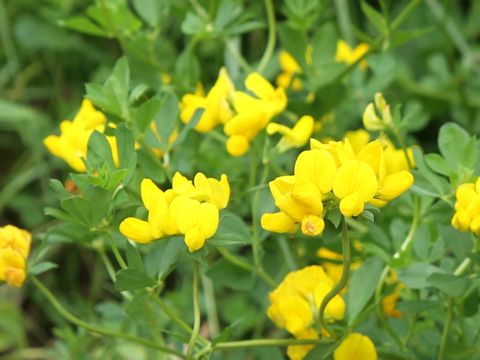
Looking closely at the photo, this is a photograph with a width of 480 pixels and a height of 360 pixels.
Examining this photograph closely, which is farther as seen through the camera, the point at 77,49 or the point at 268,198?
the point at 77,49

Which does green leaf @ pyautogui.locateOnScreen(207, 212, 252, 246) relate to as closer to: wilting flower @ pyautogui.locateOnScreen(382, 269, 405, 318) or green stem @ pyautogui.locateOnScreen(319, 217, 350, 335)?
green stem @ pyautogui.locateOnScreen(319, 217, 350, 335)

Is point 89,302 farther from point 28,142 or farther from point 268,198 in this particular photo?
point 268,198

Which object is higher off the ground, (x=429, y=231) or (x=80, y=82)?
(x=429, y=231)

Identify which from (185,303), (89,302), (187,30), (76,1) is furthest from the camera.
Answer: (76,1)

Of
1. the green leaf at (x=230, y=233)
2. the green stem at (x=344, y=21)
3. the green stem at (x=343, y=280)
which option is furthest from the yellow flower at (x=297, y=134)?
the green stem at (x=344, y=21)

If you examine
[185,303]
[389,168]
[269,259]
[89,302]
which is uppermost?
[389,168]

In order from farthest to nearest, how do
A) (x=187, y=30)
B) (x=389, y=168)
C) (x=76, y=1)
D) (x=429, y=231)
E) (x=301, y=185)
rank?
(x=76, y=1), (x=187, y=30), (x=429, y=231), (x=389, y=168), (x=301, y=185)

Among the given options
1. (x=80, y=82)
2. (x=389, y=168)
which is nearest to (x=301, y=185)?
(x=389, y=168)

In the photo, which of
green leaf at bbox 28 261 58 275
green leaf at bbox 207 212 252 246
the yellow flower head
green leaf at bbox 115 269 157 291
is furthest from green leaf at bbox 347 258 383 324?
green leaf at bbox 28 261 58 275
